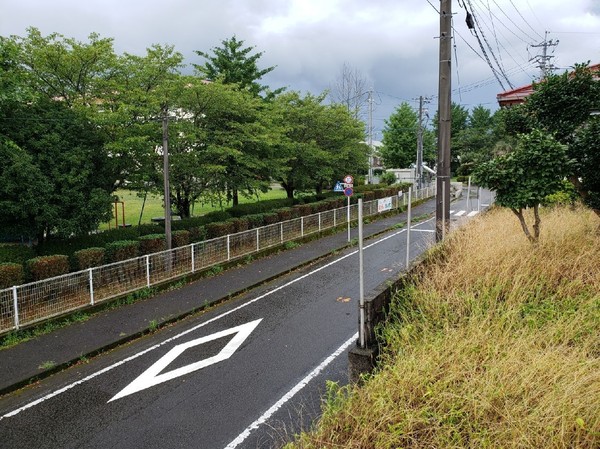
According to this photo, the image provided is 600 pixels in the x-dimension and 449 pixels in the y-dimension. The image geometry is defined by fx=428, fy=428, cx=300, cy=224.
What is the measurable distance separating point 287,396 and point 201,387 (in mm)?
1258

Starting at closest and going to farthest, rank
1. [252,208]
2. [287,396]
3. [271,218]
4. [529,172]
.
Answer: [287,396] < [529,172] < [271,218] < [252,208]

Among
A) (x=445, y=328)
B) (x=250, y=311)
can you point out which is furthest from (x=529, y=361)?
(x=250, y=311)

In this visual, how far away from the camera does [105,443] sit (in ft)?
15.7

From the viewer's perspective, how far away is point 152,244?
38.1ft

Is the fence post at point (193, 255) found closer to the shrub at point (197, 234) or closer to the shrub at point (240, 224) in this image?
the shrub at point (197, 234)

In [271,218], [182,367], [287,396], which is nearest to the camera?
[287,396]

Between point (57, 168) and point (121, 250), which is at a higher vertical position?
point (57, 168)

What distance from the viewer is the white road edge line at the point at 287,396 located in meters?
4.79

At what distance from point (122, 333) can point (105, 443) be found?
A: 11.4 feet

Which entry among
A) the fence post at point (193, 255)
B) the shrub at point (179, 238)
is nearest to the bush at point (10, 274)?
the fence post at point (193, 255)

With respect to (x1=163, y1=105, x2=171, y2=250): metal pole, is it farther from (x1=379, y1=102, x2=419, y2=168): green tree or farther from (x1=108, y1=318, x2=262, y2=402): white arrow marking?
(x1=379, y1=102, x2=419, y2=168): green tree

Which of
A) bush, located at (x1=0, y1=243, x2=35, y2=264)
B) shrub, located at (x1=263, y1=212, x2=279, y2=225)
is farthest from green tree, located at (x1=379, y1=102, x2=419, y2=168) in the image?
bush, located at (x1=0, y1=243, x2=35, y2=264)

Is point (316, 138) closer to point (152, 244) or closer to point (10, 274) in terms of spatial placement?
point (152, 244)

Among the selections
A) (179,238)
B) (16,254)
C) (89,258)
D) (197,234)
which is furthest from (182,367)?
(197,234)
